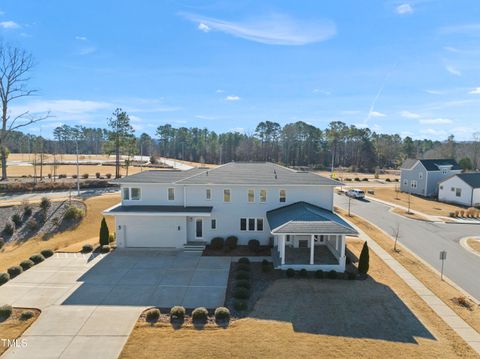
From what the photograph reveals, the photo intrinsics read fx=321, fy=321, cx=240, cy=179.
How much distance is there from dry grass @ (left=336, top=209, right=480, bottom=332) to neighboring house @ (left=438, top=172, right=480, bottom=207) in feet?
86.4

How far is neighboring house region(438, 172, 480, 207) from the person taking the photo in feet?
163

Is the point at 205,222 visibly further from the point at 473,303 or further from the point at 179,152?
the point at 179,152

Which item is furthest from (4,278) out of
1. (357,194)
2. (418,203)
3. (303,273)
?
(418,203)

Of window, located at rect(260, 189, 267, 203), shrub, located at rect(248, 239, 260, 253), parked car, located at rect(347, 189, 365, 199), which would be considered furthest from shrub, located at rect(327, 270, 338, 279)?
parked car, located at rect(347, 189, 365, 199)

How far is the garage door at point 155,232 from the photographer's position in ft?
89.2

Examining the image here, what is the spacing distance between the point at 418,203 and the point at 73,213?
163ft

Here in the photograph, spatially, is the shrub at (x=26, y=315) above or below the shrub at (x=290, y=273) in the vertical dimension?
below

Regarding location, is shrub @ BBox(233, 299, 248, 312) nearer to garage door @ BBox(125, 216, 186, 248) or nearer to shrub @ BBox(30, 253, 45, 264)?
garage door @ BBox(125, 216, 186, 248)

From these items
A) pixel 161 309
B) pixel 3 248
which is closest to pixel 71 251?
pixel 3 248

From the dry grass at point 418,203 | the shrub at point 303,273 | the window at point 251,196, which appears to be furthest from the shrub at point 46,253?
the dry grass at point 418,203

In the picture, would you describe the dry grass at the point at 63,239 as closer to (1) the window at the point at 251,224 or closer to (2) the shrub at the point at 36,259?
(2) the shrub at the point at 36,259

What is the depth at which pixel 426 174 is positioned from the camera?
58.6m

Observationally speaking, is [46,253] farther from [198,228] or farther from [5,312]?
[198,228]

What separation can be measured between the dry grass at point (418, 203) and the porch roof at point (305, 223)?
28.1 m
